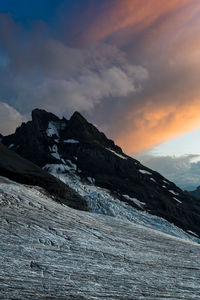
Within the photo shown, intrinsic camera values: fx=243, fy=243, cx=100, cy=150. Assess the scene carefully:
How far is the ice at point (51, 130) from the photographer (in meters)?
146

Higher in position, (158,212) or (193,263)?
(158,212)

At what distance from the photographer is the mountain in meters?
85.2

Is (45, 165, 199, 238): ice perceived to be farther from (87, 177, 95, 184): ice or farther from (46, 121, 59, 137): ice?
(46, 121, 59, 137): ice

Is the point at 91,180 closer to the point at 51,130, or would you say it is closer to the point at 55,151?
the point at 55,151

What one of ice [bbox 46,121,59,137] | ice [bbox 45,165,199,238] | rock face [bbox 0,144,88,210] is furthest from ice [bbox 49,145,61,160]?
rock face [bbox 0,144,88,210]

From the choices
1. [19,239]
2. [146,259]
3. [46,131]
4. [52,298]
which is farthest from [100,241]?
[46,131]

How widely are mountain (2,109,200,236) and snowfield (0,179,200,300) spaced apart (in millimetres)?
38518

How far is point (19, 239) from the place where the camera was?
58.2ft

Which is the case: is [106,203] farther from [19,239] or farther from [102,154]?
[102,154]

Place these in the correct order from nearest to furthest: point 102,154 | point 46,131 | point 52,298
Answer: point 52,298 < point 102,154 < point 46,131

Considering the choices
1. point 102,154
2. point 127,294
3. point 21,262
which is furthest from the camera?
point 102,154

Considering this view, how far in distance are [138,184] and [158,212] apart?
25.8 m

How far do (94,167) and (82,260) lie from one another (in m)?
96.4

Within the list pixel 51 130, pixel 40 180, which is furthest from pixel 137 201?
pixel 51 130
